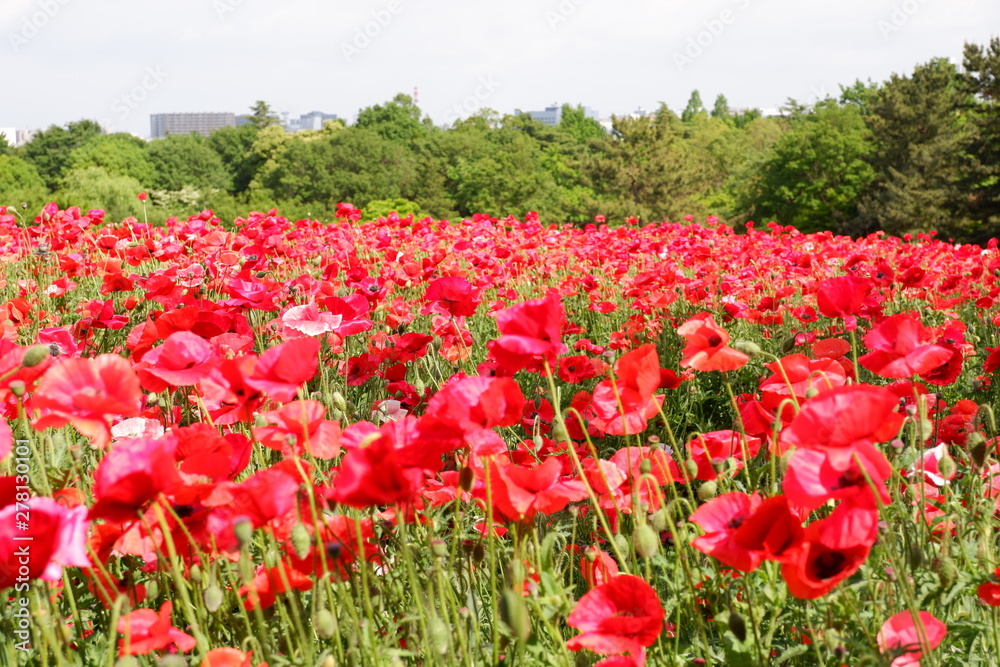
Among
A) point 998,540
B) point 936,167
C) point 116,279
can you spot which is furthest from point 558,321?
point 936,167

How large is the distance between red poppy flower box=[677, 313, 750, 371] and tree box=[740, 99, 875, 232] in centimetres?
3703

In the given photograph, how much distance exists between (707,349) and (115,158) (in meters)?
58.1

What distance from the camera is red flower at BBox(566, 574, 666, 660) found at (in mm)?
1092

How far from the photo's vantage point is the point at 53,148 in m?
56.0

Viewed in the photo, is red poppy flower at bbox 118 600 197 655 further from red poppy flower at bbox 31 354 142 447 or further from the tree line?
the tree line

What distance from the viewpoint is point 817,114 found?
44.9m

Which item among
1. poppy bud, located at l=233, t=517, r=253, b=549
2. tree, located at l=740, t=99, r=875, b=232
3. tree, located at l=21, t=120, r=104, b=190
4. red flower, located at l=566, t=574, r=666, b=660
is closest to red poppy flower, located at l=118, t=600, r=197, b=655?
poppy bud, located at l=233, t=517, r=253, b=549

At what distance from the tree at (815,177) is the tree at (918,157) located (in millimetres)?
1529

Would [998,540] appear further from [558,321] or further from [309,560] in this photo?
[309,560]

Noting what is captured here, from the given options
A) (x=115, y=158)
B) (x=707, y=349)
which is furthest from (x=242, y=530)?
(x=115, y=158)

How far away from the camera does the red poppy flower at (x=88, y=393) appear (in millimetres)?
1082

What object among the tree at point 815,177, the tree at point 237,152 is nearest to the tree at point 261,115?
the tree at point 237,152

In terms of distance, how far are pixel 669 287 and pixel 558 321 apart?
3362 millimetres

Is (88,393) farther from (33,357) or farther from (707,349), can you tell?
(707,349)
